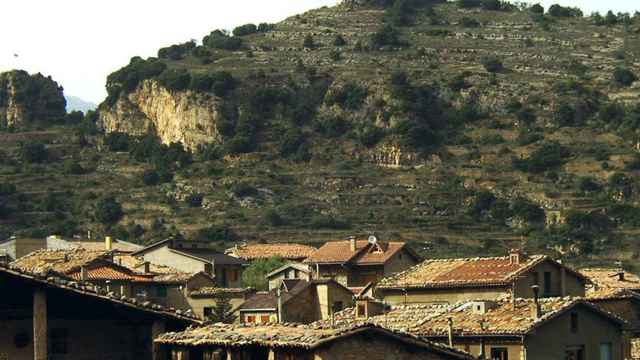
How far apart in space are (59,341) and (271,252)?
300 ft

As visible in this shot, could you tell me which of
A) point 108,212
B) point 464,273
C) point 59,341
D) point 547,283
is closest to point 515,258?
point 547,283

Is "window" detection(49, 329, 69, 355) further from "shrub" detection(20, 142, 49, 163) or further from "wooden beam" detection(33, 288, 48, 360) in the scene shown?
"shrub" detection(20, 142, 49, 163)

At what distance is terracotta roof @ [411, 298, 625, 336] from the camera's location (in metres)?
55.6

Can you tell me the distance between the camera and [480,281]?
72062 millimetres

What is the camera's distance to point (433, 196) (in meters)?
167

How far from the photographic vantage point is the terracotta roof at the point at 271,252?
127 metres

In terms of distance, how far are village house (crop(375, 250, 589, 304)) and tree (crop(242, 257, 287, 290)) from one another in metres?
35.3

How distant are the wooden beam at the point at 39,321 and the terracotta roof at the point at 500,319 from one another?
20.1 metres

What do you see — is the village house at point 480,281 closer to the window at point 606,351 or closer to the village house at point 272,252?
the window at point 606,351

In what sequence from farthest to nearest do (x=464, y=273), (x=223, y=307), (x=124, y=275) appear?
(x=124, y=275) → (x=223, y=307) → (x=464, y=273)

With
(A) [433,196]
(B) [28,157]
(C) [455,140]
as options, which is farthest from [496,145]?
(B) [28,157]

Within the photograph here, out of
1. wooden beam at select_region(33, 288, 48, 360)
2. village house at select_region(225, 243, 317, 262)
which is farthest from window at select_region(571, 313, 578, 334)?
village house at select_region(225, 243, 317, 262)

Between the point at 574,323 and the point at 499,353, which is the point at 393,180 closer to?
the point at 574,323

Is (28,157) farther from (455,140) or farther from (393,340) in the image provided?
(393,340)
